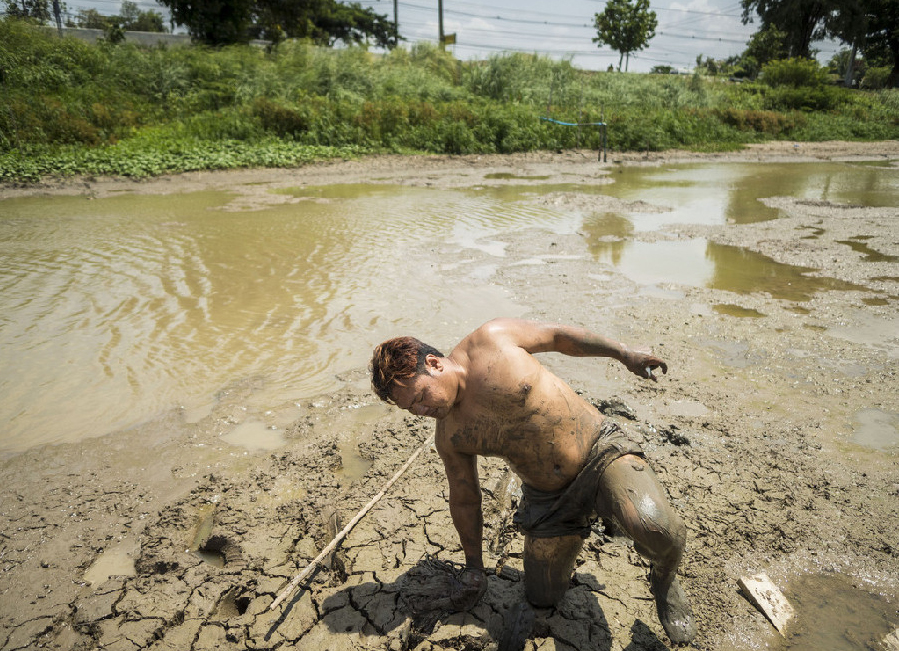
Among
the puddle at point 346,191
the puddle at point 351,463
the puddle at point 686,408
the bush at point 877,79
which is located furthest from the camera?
the bush at point 877,79

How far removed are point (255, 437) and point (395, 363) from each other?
6.85 ft

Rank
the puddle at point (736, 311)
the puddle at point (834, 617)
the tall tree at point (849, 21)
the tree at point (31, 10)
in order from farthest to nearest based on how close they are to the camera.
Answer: the tall tree at point (849, 21)
the tree at point (31, 10)
the puddle at point (736, 311)
the puddle at point (834, 617)

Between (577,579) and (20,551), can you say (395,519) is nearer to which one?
(577,579)

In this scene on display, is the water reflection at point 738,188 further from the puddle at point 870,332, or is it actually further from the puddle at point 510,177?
the puddle at point 870,332

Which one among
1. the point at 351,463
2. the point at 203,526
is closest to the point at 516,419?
the point at 351,463

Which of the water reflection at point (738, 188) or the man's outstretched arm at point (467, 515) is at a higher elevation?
the water reflection at point (738, 188)

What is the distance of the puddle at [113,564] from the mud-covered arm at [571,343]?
Answer: 7.20ft

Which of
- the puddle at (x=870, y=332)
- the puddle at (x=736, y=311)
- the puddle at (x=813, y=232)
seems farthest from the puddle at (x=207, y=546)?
the puddle at (x=813, y=232)

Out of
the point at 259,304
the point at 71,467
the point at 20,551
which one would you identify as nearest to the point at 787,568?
the point at 20,551

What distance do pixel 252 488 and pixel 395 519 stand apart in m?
0.93

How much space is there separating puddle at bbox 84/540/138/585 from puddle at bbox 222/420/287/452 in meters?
0.91

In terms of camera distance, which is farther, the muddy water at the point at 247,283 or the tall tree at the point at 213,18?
the tall tree at the point at 213,18

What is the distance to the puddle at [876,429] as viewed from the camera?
133 inches

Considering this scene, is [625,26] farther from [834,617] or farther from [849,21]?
[834,617]
